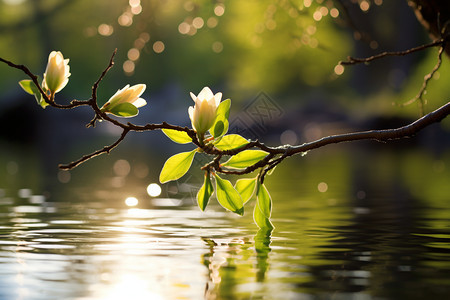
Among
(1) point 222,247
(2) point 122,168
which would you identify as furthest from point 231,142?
(2) point 122,168

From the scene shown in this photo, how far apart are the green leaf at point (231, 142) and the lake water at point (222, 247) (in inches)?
29.4

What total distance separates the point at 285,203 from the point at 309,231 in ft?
10.5

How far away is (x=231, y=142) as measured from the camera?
5.86m

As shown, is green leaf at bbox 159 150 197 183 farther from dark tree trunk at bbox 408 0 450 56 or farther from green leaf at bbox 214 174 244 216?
dark tree trunk at bbox 408 0 450 56

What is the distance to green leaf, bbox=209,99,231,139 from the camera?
5582 mm

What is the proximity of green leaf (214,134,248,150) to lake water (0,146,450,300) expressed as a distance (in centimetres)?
75

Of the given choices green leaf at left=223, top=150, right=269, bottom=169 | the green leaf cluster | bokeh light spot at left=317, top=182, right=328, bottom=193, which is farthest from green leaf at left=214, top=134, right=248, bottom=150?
bokeh light spot at left=317, top=182, right=328, bottom=193

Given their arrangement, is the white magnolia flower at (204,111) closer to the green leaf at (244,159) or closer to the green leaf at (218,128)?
the green leaf at (218,128)

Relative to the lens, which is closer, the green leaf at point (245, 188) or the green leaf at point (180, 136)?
the green leaf at point (180, 136)

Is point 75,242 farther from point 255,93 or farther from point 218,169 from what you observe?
point 255,93

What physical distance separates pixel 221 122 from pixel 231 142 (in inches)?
11.9

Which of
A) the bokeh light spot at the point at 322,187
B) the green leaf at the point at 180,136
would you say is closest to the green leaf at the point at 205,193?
the green leaf at the point at 180,136

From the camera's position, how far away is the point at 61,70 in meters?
5.29

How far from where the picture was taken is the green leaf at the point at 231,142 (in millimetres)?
5820
